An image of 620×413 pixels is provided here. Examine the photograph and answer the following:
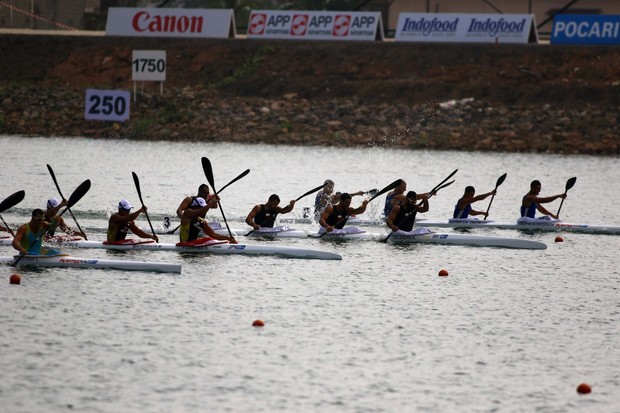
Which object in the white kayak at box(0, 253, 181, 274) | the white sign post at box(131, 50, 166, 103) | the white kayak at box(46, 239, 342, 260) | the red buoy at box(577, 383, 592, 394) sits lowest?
the red buoy at box(577, 383, 592, 394)

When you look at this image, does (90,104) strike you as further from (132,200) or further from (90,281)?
(90,281)

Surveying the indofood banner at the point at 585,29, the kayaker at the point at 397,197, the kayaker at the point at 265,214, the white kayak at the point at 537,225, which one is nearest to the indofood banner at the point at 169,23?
the indofood banner at the point at 585,29

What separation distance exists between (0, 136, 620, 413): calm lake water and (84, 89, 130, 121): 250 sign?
28575mm

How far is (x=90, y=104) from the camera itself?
212 ft

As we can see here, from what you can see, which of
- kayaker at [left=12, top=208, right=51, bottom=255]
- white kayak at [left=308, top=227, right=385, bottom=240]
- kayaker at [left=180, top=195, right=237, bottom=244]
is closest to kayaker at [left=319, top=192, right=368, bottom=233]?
white kayak at [left=308, top=227, right=385, bottom=240]

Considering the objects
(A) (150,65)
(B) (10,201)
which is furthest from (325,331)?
(A) (150,65)

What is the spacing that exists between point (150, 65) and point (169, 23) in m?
7.24

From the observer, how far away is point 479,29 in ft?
219

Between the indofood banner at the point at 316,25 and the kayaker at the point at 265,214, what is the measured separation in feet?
132

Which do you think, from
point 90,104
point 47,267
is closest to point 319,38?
point 90,104

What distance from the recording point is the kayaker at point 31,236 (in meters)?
24.5

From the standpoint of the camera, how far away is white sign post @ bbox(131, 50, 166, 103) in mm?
64375

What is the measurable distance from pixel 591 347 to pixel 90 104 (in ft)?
157

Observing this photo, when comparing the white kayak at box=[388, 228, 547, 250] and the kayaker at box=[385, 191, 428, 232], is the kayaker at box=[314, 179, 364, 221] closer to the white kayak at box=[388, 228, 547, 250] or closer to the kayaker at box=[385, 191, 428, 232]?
the kayaker at box=[385, 191, 428, 232]
